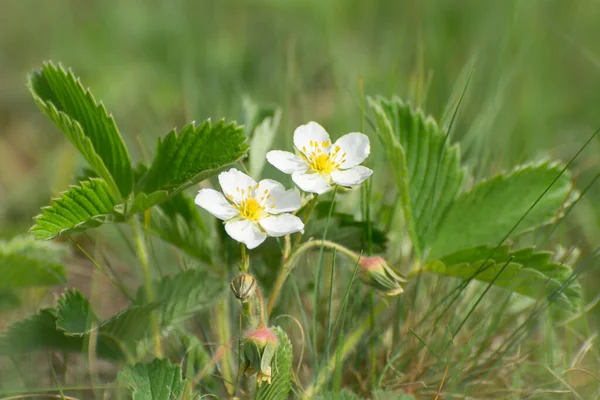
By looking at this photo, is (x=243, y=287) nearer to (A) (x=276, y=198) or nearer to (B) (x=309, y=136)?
(A) (x=276, y=198)

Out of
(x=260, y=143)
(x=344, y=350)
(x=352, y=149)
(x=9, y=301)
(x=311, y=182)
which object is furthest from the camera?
(x=9, y=301)

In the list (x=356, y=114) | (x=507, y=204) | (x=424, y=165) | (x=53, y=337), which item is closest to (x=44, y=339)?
(x=53, y=337)

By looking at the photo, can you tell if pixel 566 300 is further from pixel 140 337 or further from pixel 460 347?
pixel 140 337

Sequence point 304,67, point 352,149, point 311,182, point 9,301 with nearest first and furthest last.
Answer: point 311,182 → point 352,149 → point 9,301 → point 304,67

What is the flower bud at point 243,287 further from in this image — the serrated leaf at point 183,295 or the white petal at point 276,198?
the serrated leaf at point 183,295

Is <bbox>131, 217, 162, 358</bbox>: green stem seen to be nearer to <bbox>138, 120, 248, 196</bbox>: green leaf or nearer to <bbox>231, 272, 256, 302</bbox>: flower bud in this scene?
<bbox>138, 120, 248, 196</bbox>: green leaf

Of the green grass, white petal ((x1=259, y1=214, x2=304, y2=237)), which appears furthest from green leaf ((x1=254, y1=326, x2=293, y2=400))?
white petal ((x1=259, y1=214, x2=304, y2=237))

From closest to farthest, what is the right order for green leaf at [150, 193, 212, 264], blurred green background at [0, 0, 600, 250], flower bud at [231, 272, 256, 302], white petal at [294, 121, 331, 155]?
flower bud at [231, 272, 256, 302]
white petal at [294, 121, 331, 155]
green leaf at [150, 193, 212, 264]
blurred green background at [0, 0, 600, 250]
